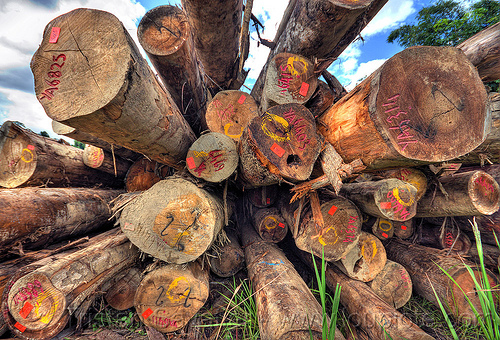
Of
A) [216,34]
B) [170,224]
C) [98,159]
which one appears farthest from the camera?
[98,159]

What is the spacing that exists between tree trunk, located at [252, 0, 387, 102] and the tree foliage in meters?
12.0

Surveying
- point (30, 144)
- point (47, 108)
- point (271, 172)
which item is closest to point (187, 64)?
point (47, 108)

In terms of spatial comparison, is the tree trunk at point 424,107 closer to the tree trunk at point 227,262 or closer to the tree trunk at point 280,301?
the tree trunk at point 280,301

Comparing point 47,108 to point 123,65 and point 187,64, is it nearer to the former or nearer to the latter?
point 123,65

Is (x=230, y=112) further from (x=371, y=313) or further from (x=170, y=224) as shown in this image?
(x=371, y=313)

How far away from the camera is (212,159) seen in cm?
189

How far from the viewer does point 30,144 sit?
8.02ft

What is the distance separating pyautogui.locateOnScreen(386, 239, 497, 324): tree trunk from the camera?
1.98 meters

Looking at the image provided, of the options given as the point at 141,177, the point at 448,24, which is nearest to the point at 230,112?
the point at 141,177

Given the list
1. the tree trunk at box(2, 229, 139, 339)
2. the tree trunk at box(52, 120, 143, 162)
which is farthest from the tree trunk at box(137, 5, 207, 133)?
the tree trunk at box(2, 229, 139, 339)

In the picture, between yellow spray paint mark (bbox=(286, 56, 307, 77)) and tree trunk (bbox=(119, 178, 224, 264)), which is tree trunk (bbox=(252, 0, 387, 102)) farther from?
tree trunk (bbox=(119, 178, 224, 264))

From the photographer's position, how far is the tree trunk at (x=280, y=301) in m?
1.24

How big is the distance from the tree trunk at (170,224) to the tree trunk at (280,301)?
64cm

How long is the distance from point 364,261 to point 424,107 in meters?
1.71
